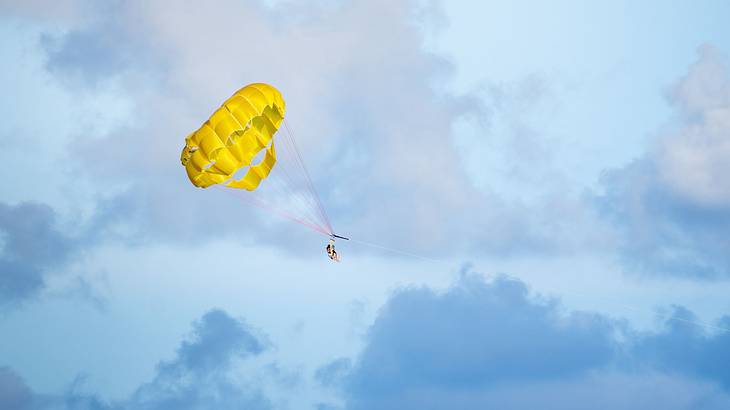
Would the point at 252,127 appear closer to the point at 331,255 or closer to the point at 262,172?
the point at 262,172

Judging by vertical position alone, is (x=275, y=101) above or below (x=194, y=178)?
above

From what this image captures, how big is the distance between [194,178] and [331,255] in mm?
9837

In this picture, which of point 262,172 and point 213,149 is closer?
point 213,149

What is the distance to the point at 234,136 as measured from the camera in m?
66.2

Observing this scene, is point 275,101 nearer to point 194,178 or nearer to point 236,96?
point 236,96

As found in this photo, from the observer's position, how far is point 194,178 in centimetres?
6706

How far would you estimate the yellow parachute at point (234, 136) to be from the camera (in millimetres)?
64812

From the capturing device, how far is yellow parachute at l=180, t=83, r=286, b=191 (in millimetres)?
64812

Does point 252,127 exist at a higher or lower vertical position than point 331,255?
higher

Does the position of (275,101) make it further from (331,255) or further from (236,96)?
(331,255)

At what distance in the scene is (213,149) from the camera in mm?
64938

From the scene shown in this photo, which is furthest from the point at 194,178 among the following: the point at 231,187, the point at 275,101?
the point at 275,101

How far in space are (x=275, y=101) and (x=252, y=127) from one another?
2.17 m

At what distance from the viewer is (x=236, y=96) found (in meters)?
65.9
